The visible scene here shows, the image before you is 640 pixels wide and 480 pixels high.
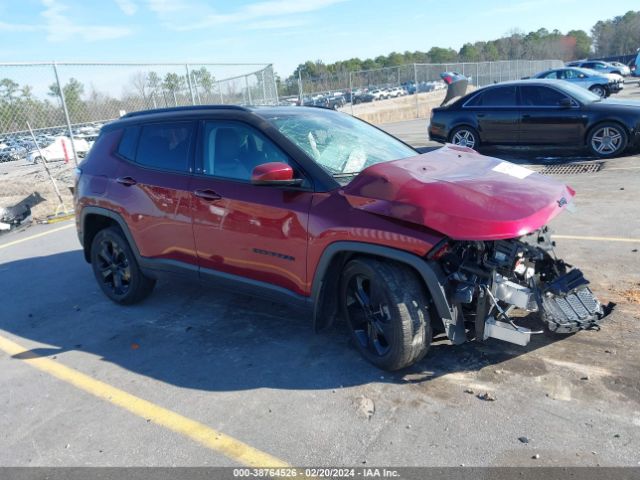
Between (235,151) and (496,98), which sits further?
(496,98)

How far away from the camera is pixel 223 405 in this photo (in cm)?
336

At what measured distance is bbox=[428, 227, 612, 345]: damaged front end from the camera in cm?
314

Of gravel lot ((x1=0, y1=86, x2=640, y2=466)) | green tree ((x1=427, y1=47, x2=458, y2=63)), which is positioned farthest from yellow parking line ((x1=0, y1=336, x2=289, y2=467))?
green tree ((x1=427, y1=47, x2=458, y2=63))

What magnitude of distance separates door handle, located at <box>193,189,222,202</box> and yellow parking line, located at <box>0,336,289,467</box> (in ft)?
5.07

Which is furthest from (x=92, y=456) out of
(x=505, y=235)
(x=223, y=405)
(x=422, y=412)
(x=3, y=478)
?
(x=505, y=235)

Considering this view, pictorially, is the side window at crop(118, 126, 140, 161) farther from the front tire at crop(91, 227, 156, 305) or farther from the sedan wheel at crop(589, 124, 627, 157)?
the sedan wheel at crop(589, 124, 627, 157)

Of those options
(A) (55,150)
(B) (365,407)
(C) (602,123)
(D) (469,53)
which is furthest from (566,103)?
(D) (469,53)

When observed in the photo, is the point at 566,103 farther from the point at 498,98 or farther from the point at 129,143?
the point at 129,143

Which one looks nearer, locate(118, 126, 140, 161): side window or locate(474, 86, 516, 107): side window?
locate(118, 126, 140, 161): side window

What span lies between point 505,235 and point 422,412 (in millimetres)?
1135

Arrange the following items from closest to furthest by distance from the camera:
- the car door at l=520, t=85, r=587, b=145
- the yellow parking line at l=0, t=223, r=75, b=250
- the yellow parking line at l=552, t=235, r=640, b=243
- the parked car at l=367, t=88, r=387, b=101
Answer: the yellow parking line at l=552, t=235, r=640, b=243, the yellow parking line at l=0, t=223, r=75, b=250, the car door at l=520, t=85, r=587, b=145, the parked car at l=367, t=88, r=387, b=101

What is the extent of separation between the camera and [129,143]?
501 cm

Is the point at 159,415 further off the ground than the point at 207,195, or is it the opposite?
the point at 207,195

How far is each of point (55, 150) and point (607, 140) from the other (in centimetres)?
1125
